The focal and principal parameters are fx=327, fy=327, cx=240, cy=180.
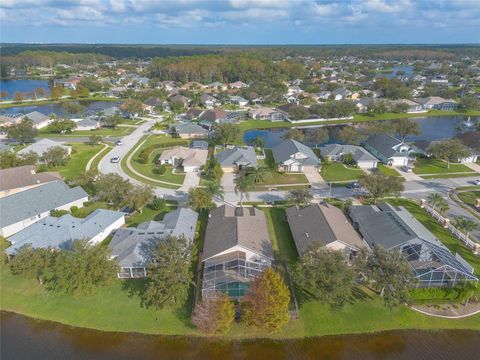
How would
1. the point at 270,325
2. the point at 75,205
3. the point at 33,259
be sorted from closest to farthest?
1. the point at 270,325
2. the point at 33,259
3. the point at 75,205

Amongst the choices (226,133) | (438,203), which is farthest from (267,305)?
(226,133)

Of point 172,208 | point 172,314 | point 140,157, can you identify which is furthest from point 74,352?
point 140,157

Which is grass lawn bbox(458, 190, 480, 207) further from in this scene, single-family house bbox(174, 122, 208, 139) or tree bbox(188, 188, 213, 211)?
single-family house bbox(174, 122, 208, 139)

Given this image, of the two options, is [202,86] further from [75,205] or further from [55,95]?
[75,205]

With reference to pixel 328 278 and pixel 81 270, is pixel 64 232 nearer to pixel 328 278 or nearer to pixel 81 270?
pixel 81 270

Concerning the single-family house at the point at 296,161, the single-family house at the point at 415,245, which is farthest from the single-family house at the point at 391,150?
the single-family house at the point at 415,245

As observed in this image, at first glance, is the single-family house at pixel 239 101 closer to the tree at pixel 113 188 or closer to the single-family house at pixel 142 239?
the tree at pixel 113 188

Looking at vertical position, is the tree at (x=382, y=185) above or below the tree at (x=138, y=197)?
above
